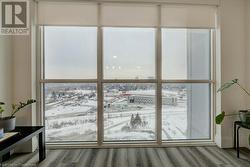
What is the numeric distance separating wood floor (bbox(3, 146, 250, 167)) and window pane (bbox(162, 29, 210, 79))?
1.40m

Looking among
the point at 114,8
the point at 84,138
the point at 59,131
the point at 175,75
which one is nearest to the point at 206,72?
the point at 175,75

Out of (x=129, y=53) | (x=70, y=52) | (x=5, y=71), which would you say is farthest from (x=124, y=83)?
(x=5, y=71)

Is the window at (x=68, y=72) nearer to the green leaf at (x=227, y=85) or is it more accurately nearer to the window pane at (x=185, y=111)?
the window pane at (x=185, y=111)

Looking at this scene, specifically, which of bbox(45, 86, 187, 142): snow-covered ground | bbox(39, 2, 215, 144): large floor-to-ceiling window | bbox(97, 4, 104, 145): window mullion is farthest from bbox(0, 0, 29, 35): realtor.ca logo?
bbox(45, 86, 187, 142): snow-covered ground

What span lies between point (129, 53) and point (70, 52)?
3.72 feet

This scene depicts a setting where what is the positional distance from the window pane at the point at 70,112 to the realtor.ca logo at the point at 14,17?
44.2 inches

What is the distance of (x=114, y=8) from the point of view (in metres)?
3.57

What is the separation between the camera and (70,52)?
12.0 feet

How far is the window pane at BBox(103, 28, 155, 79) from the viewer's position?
12.0 feet

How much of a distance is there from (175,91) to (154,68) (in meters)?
0.62

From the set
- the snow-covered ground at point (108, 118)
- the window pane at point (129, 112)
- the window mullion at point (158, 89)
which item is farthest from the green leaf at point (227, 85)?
the window pane at point (129, 112)

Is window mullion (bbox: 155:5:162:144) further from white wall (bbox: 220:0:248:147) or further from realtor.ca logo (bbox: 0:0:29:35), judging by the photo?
realtor.ca logo (bbox: 0:0:29:35)

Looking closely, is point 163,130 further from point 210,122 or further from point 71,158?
point 71,158

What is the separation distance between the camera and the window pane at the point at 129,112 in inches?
146
